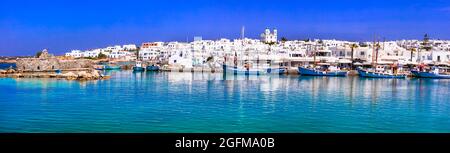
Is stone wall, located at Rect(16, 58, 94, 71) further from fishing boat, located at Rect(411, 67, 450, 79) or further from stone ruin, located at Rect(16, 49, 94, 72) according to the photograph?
fishing boat, located at Rect(411, 67, 450, 79)

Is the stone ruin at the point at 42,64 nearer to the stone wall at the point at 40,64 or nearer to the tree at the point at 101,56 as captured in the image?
the stone wall at the point at 40,64

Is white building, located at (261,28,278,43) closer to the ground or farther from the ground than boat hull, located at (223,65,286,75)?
farther from the ground

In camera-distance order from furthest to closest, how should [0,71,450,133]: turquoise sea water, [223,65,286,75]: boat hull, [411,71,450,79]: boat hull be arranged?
[223,65,286,75]: boat hull < [411,71,450,79]: boat hull < [0,71,450,133]: turquoise sea water

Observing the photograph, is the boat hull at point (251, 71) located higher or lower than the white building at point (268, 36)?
lower

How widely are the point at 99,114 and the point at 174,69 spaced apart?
544 inches

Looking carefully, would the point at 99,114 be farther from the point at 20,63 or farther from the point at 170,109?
the point at 20,63

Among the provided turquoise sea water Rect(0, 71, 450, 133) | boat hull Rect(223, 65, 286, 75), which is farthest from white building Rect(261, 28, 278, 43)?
turquoise sea water Rect(0, 71, 450, 133)

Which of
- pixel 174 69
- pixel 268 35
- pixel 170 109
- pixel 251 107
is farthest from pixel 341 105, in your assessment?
pixel 268 35

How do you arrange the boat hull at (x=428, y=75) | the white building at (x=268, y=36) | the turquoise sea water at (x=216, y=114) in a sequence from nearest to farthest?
the turquoise sea water at (x=216, y=114), the boat hull at (x=428, y=75), the white building at (x=268, y=36)

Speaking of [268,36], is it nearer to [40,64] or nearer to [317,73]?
→ [317,73]

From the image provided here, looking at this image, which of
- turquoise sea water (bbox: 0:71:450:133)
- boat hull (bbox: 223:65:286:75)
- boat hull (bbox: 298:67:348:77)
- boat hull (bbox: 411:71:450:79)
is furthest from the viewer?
boat hull (bbox: 223:65:286:75)

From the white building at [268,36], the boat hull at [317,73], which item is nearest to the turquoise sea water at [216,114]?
the boat hull at [317,73]

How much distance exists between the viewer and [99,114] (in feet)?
16.6
